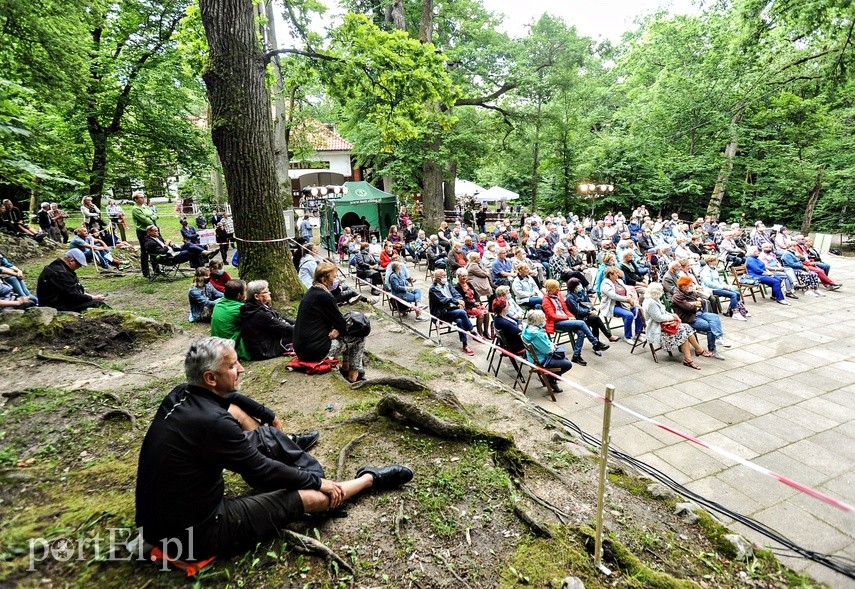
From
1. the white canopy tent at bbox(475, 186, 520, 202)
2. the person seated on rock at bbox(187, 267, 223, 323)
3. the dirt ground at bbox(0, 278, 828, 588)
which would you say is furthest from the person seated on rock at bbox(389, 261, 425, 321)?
the white canopy tent at bbox(475, 186, 520, 202)

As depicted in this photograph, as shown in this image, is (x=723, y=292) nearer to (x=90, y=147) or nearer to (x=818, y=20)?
(x=818, y=20)

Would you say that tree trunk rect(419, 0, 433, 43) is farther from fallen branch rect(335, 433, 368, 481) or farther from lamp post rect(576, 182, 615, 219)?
→ fallen branch rect(335, 433, 368, 481)

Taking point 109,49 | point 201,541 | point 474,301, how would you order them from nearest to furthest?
point 201,541
point 474,301
point 109,49

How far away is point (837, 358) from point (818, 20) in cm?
688

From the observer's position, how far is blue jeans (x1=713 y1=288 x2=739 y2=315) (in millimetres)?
8641

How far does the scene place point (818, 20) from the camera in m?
8.64

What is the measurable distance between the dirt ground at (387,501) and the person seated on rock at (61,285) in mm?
1750

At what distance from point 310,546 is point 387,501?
22.7 inches

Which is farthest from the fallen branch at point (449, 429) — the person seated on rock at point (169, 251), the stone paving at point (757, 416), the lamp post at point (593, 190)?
the lamp post at point (593, 190)

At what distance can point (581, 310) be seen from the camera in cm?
723

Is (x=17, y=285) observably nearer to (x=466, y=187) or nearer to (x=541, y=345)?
(x=541, y=345)

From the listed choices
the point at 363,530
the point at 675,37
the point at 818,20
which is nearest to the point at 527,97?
the point at 675,37

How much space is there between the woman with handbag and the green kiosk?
11.5m

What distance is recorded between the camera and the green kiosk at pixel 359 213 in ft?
52.4
